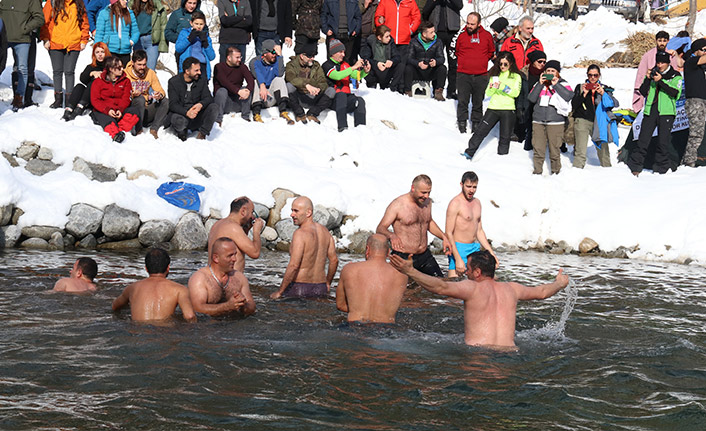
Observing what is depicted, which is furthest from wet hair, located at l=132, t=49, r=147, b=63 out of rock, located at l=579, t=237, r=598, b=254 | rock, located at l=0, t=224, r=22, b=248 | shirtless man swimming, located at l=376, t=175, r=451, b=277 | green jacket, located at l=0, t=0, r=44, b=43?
rock, located at l=579, t=237, r=598, b=254

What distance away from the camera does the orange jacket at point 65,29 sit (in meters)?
14.2

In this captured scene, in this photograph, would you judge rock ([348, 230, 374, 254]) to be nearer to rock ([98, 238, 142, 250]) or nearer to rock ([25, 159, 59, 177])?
rock ([98, 238, 142, 250])

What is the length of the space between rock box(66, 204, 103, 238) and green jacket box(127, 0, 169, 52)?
437 cm

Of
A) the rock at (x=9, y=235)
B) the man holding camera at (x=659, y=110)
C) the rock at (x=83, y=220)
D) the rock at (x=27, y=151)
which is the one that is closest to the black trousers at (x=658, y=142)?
the man holding camera at (x=659, y=110)

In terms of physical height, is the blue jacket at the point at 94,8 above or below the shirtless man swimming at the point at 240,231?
above

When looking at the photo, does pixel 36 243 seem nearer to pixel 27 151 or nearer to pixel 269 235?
pixel 27 151

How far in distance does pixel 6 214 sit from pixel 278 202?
4.37 meters

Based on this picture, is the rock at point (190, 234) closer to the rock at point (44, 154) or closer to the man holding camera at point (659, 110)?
the rock at point (44, 154)

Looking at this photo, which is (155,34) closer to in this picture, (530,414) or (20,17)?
(20,17)

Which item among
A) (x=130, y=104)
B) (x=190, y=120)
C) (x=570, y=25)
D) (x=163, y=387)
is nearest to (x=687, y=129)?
(x=190, y=120)

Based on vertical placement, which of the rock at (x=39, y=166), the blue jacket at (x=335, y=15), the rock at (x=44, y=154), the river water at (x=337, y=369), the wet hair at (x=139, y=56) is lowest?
the river water at (x=337, y=369)

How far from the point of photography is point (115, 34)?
14734 millimetres

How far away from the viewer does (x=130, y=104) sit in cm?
1455

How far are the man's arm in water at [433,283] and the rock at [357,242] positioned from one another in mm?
6538
